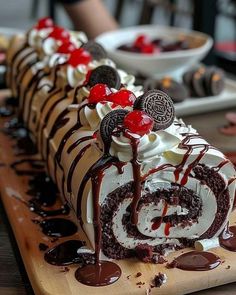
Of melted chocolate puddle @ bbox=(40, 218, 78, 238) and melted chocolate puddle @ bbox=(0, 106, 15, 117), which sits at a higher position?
melted chocolate puddle @ bbox=(40, 218, 78, 238)

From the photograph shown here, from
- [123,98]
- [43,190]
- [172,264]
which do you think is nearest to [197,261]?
[172,264]

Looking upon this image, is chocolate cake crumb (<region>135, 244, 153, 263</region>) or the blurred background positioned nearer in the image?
chocolate cake crumb (<region>135, 244, 153, 263</region>)

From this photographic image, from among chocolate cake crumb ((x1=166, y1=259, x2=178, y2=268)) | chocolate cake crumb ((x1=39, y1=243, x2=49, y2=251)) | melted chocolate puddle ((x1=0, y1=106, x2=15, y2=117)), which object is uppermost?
chocolate cake crumb ((x1=166, y1=259, x2=178, y2=268))

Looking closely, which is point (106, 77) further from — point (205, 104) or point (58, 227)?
point (205, 104)

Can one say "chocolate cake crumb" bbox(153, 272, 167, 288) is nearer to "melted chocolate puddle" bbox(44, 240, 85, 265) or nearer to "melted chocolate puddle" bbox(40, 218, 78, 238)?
"melted chocolate puddle" bbox(44, 240, 85, 265)

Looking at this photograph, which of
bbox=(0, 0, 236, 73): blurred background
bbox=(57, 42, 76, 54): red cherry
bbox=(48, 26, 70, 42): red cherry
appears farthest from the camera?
bbox=(0, 0, 236, 73): blurred background

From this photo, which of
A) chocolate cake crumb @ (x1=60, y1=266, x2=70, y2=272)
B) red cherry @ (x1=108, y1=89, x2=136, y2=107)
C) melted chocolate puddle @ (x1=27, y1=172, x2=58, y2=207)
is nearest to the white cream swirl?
red cherry @ (x1=108, y1=89, x2=136, y2=107)

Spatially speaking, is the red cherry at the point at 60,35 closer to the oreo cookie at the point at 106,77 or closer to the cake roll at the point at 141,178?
the oreo cookie at the point at 106,77
